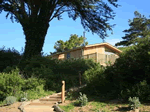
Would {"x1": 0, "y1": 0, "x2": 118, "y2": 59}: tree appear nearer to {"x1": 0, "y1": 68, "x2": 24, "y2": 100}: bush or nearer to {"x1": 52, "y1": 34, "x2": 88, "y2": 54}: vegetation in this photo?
{"x1": 0, "y1": 68, "x2": 24, "y2": 100}: bush

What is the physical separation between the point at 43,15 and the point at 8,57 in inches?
222

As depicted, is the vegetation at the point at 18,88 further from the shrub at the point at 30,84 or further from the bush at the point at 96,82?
the bush at the point at 96,82

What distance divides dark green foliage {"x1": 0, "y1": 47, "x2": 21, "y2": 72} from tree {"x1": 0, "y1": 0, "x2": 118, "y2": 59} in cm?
193

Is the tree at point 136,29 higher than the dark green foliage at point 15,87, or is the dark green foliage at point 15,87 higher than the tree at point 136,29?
the tree at point 136,29

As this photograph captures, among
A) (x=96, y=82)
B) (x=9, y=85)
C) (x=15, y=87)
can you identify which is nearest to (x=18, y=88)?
(x=15, y=87)

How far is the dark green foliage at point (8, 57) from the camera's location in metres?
19.2

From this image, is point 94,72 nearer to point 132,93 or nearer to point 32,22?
point 132,93

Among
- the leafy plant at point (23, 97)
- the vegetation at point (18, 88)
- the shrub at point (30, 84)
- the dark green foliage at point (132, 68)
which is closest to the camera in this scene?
A: the dark green foliage at point (132, 68)

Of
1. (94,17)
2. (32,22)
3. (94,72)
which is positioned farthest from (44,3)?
(94,72)

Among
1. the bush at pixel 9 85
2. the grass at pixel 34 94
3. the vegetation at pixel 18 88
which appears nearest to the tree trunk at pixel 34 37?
the vegetation at pixel 18 88

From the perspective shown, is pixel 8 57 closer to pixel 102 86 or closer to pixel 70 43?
pixel 102 86

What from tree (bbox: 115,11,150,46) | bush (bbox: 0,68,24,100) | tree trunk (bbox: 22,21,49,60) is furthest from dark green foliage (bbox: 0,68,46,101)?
tree (bbox: 115,11,150,46)

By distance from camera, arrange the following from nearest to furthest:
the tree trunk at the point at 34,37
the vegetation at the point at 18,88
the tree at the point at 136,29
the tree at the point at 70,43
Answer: the vegetation at the point at 18,88 < the tree trunk at the point at 34,37 < the tree at the point at 136,29 < the tree at the point at 70,43

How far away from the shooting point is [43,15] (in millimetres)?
20062
